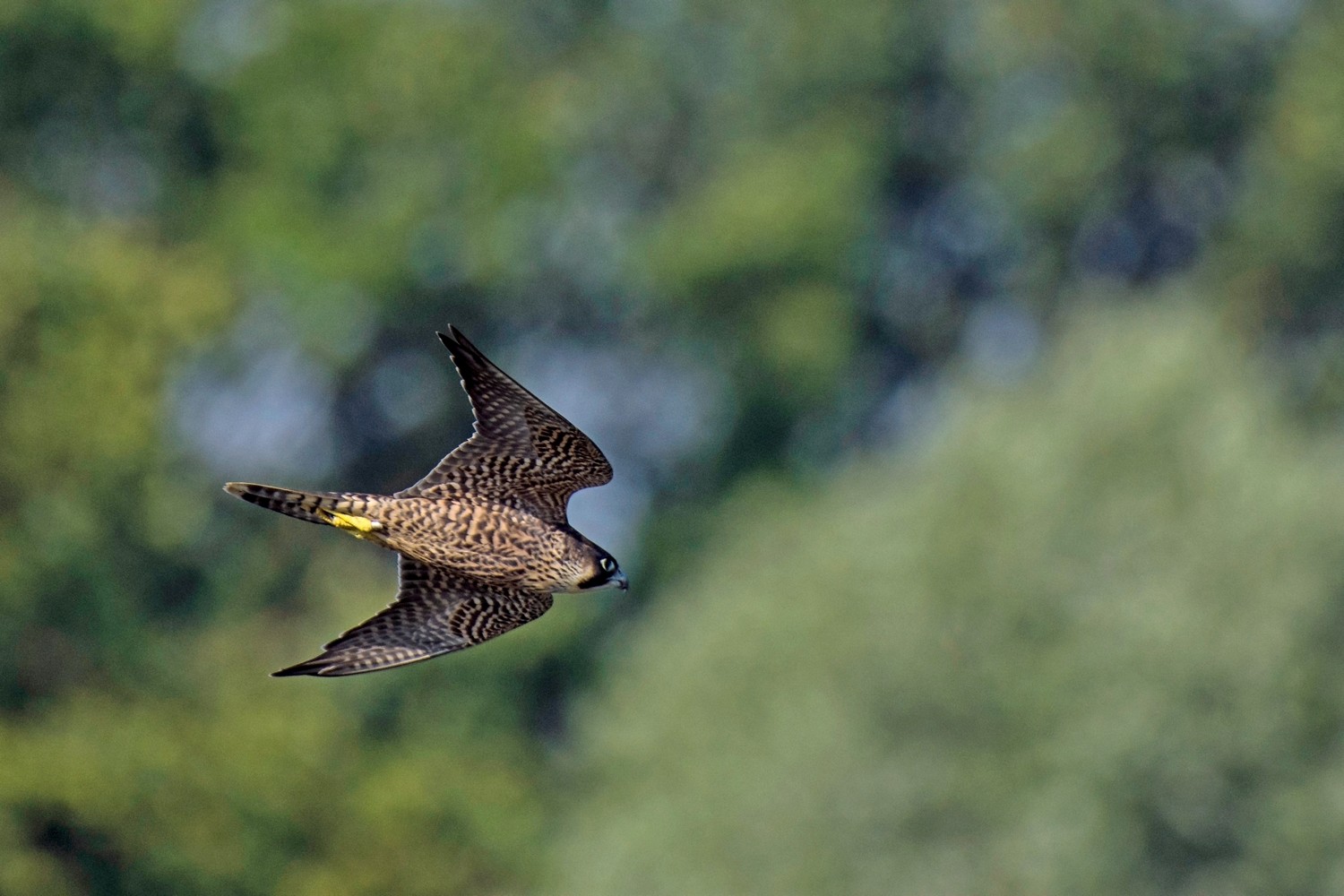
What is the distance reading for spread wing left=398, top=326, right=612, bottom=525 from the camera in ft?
30.3

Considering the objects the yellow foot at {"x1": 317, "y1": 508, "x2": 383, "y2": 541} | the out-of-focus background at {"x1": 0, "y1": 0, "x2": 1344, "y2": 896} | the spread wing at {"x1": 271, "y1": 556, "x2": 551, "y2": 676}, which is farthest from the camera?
the out-of-focus background at {"x1": 0, "y1": 0, "x2": 1344, "y2": 896}

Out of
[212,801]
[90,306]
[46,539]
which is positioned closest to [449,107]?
[90,306]

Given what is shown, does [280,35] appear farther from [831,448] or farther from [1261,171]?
[1261,171]

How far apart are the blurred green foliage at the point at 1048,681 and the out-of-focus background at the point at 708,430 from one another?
0.04m

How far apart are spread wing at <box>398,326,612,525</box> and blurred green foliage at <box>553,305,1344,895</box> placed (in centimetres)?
1005

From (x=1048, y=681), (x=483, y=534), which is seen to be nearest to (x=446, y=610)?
(x=483, y=534)

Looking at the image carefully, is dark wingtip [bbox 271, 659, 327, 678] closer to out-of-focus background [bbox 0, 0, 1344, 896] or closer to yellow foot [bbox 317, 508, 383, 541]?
yellow foot [bbox 317, 508, 383, 541]

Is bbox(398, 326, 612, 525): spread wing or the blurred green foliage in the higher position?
the blurred green foliage

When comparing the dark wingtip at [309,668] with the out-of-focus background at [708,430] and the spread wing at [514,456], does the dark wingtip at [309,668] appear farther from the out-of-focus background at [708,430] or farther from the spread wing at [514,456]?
the out-of-focus background at [708,430]

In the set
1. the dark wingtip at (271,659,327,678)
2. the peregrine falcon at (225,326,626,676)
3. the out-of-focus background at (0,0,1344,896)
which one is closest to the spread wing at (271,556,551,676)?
the peregrine falcon at (225,326,626,676)

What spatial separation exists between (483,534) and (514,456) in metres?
0.30

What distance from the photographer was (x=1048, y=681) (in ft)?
66.4

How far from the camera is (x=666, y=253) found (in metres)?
36.7

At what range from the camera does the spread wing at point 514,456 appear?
9227 millimetres
